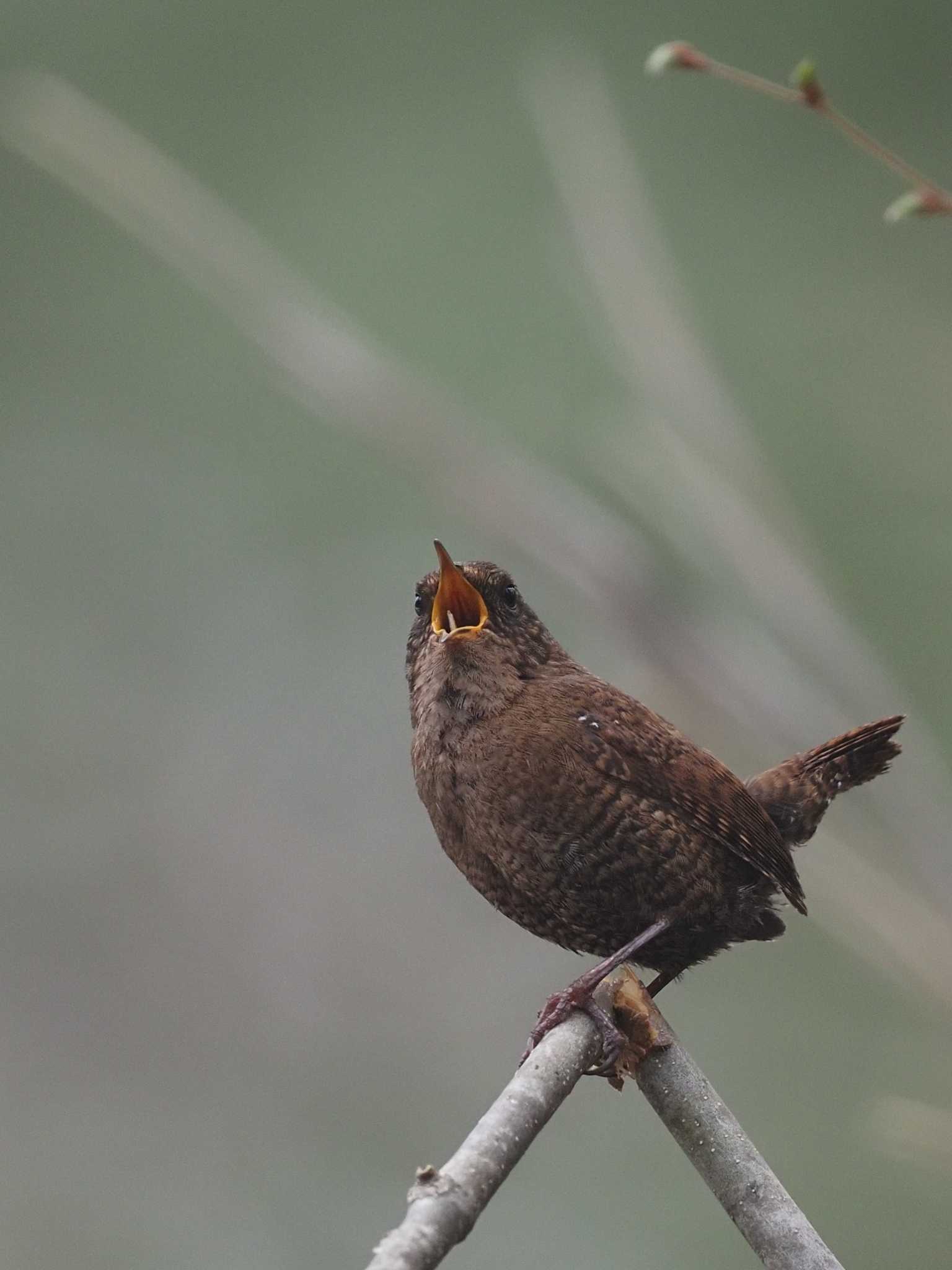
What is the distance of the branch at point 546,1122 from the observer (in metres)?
1.42

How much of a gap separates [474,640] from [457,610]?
0.20 feet

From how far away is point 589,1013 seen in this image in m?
2.10

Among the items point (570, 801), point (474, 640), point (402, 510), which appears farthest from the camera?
point (402, 510)

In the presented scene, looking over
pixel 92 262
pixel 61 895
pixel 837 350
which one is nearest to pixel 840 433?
pixel 837 350

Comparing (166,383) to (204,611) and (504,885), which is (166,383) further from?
(504,885)

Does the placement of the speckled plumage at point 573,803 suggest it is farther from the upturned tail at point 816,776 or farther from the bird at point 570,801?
the upturned tail at point 816,776

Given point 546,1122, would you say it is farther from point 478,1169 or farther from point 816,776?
point 816,776

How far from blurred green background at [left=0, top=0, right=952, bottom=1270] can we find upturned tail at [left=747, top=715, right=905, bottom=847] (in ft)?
0.56

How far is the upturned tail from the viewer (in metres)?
2.85

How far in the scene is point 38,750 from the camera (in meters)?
7.18

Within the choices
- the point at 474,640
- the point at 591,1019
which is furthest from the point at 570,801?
the point at 591,1019

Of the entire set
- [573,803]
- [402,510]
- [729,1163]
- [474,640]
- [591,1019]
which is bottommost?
[729,1163]

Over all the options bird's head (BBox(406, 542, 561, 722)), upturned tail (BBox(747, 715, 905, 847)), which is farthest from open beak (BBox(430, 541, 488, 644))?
upturned tail (BBox(747, 715, 905, 847))

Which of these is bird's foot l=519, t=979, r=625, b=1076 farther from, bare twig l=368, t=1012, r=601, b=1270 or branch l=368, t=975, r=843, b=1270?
bare twig l=368, t=1012, r=601, b=1270
